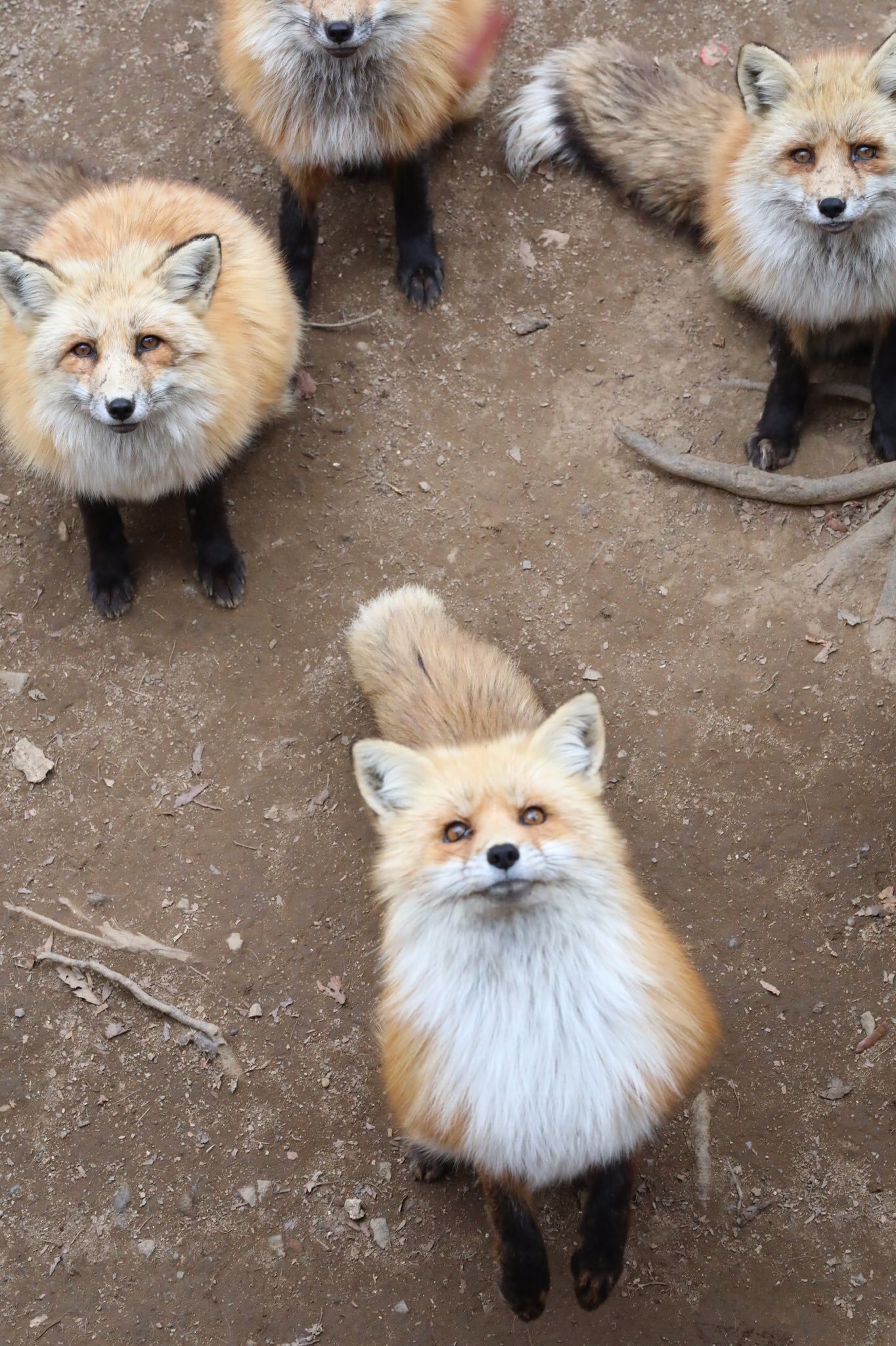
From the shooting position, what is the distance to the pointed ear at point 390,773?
3207 mm

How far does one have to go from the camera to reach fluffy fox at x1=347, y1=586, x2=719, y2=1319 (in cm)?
305

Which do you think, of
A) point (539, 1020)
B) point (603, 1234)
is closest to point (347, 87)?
point (539, 1020)

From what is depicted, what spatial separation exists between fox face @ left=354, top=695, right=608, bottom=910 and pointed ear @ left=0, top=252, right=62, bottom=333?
2121 mm

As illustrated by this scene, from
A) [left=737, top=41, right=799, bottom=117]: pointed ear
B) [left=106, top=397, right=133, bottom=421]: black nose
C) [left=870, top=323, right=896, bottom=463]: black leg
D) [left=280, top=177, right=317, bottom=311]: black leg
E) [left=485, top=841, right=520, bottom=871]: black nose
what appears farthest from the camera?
[left=280, top=177, right=317, bottom=311]: black leg

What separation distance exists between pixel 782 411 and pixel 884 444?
404 mm

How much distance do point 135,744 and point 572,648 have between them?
165cm

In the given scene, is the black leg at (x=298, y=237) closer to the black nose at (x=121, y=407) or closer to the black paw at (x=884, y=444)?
the black nose at (x=121, y=407)

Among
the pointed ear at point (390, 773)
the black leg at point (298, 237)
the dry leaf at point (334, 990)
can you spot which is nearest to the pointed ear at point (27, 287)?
the black leg at point (298, 237)

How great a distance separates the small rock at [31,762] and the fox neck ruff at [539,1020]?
193 cm

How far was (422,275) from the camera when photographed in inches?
214

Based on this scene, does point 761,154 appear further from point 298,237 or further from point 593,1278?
point 593,1278

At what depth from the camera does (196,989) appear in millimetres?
4230

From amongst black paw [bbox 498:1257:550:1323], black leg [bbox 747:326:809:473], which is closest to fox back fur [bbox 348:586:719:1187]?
black paw [bbox 498:1257:550:1323]

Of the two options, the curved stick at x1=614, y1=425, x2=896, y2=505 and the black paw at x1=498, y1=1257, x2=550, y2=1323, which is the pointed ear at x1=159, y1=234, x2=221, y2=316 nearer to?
the curved stick at x1=614, y1=425, x2=896, y2=505
